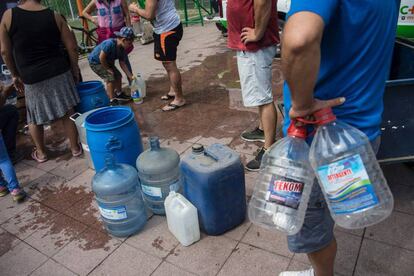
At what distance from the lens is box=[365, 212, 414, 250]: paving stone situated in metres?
2.27

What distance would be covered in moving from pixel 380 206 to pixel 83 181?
2871 mm

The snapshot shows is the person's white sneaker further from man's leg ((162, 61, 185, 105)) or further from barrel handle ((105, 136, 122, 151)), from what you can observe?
man's leg ((162, 61, 185, 105))

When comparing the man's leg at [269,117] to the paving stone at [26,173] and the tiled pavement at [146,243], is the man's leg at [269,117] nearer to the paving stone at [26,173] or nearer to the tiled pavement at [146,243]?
the tiled pavement at [146,243]

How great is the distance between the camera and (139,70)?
7.14 metres

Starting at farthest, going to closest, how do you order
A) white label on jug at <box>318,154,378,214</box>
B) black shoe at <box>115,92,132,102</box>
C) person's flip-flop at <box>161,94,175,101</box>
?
black shoe at <box>115,92,132,102</box>, person's flip-flop at <box>161,94,175,101</box>, white label on jug at <box>318,154,378,214</box>

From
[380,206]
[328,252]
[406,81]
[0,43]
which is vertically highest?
[0,43]

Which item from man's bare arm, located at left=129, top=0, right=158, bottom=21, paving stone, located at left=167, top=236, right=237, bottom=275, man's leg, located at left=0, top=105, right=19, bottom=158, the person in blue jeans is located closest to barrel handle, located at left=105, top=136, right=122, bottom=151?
the person in blue jeans

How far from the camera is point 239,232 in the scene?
100 inches

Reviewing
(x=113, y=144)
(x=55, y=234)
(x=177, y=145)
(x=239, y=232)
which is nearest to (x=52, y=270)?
(x=55, y=234)

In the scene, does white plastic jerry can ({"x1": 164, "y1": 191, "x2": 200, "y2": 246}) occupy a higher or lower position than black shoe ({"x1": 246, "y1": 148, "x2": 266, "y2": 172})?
higher

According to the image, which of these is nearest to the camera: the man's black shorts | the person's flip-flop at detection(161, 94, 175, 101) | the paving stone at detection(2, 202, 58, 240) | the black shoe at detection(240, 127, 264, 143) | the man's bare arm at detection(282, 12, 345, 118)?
the man's bare arm at detection(282, 12, 345, 118)

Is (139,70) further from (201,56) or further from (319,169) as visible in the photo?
(319,169)

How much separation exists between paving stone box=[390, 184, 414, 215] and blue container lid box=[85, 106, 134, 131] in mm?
2333

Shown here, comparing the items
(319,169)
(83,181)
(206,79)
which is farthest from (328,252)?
(206,79)
